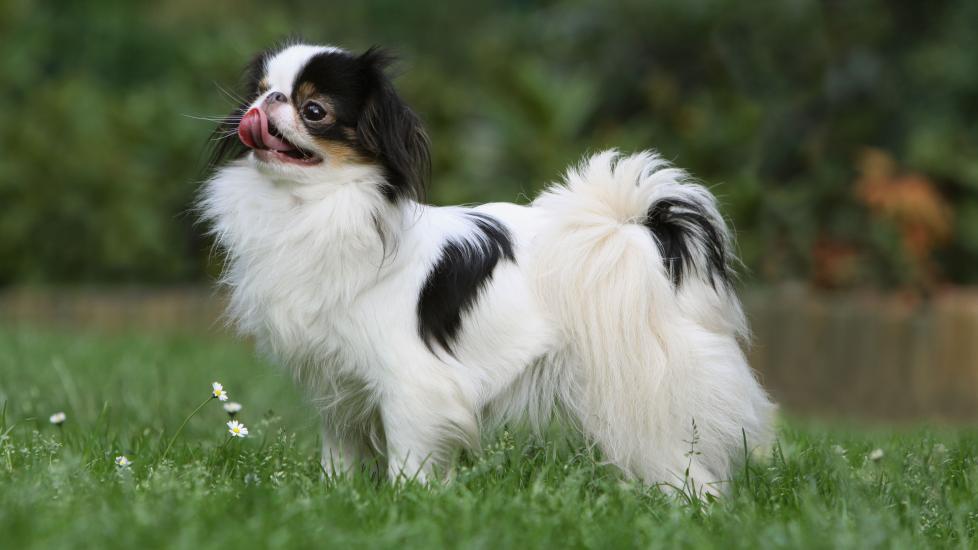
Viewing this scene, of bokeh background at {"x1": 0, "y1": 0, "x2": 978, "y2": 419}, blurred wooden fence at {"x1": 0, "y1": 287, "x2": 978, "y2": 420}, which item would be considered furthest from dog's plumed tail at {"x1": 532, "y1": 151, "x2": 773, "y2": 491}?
blurred wooden fence at {"x1": 0, "y1": 287, "x2": 978, "y2": 420}

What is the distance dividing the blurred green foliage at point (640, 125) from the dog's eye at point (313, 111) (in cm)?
530

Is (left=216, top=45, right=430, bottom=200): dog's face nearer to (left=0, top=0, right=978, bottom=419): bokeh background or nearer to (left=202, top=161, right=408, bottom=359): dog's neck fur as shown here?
(left=202, top=161, right=408, bottom=359): dog's neck fur

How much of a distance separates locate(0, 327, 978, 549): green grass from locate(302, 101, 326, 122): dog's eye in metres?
1.04

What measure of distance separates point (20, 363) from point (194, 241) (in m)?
3.75

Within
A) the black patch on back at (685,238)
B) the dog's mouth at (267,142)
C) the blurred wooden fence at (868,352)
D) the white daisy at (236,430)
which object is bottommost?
the blurred wooden fence at (868,352)

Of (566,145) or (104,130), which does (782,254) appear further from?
(104,130)

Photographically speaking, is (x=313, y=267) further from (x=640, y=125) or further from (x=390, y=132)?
(x=640, y=125)

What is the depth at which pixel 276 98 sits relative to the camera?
340 centimetres

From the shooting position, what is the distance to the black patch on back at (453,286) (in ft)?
11.3

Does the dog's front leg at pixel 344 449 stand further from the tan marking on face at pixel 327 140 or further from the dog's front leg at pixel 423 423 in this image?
the tan marking on face at pixel 327 140

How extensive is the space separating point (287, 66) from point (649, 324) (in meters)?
1.31

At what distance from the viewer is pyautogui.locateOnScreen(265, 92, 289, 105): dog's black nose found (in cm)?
340

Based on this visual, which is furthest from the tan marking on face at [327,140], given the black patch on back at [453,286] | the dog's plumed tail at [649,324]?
the dog's plumed tail at [649,324]

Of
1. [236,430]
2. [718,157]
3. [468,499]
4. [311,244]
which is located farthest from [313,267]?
[718,157]
